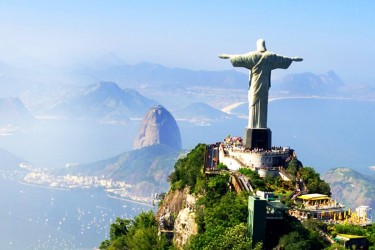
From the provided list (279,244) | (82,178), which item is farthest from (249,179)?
(82,178)

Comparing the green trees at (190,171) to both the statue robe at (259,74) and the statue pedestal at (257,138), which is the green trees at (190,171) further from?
the statue robe at (259,74)

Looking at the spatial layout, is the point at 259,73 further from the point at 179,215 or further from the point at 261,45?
the point at 179,215

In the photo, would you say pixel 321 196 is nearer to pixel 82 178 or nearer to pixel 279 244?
pixel 279 244

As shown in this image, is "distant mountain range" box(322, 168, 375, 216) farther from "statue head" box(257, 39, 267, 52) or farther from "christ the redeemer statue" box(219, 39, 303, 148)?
"statue head" box(257, 39, 267, 52)

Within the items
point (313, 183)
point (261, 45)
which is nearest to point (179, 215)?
point (313, 183)

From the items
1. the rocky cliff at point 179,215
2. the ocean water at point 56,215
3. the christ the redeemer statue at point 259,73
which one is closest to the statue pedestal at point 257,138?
the christ the redeemer statue at point 259,73

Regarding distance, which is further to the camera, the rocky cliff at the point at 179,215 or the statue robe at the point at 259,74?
the statue robe at the point at 259,74
